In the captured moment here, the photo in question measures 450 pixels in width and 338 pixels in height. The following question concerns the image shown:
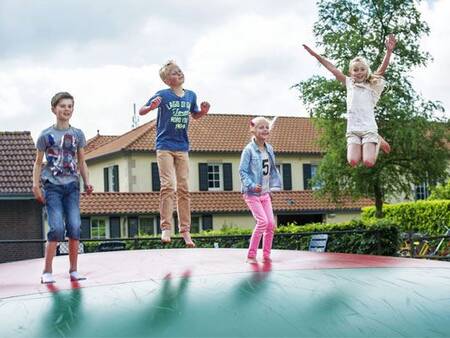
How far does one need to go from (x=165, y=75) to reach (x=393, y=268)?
11.8 feet

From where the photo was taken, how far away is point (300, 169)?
4603cm

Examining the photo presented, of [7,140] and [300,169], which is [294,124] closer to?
[300,169]

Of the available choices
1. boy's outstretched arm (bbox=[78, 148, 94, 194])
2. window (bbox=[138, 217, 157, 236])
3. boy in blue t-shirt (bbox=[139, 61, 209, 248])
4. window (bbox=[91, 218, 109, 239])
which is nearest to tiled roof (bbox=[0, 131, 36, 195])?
window (bbox=[91, 218, 109, 239])

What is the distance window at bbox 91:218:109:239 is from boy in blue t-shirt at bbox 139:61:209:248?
30.4 m

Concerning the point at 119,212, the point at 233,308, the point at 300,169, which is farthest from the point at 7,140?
the point at 233,308

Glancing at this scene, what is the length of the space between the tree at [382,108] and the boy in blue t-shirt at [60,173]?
79.5ft

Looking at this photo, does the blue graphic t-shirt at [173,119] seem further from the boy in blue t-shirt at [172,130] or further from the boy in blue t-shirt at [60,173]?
the boy in blue t-shirt at [60,173]

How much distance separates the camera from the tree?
32156mm

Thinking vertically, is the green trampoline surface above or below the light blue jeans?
below

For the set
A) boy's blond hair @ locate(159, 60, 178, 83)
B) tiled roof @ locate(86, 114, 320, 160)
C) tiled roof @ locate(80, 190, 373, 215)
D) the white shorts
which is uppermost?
tiled roof @ locate(86, 114, 320, 160)

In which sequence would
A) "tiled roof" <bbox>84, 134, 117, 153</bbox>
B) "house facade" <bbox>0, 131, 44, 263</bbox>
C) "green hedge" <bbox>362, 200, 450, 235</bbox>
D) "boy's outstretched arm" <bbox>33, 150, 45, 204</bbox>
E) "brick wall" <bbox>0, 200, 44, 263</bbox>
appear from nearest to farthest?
1. "boy's outstretched arm" <bbox>33, 150, 45, 204</bbox>
2. "house facade" <bbox>0, 131, 44, 263</bbox>
3. "brick wall" <bbox>0, 200, 44, 263</bbox>
4. "green hedge" <bbox>362, 200, 450, 235</bbox>
5. "tiled roof" <bbox>84, 134, 117, 153</bbox>

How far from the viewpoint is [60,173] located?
819cm

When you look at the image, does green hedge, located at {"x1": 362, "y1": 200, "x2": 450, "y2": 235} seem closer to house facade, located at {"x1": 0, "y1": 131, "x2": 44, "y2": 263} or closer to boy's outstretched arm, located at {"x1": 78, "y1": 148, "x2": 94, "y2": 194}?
house facade, located at {"x1": 0, "y1": 131, "x2": 44, "y2": 263}

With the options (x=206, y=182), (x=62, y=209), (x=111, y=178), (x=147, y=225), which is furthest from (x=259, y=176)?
(x=111, y=178)
